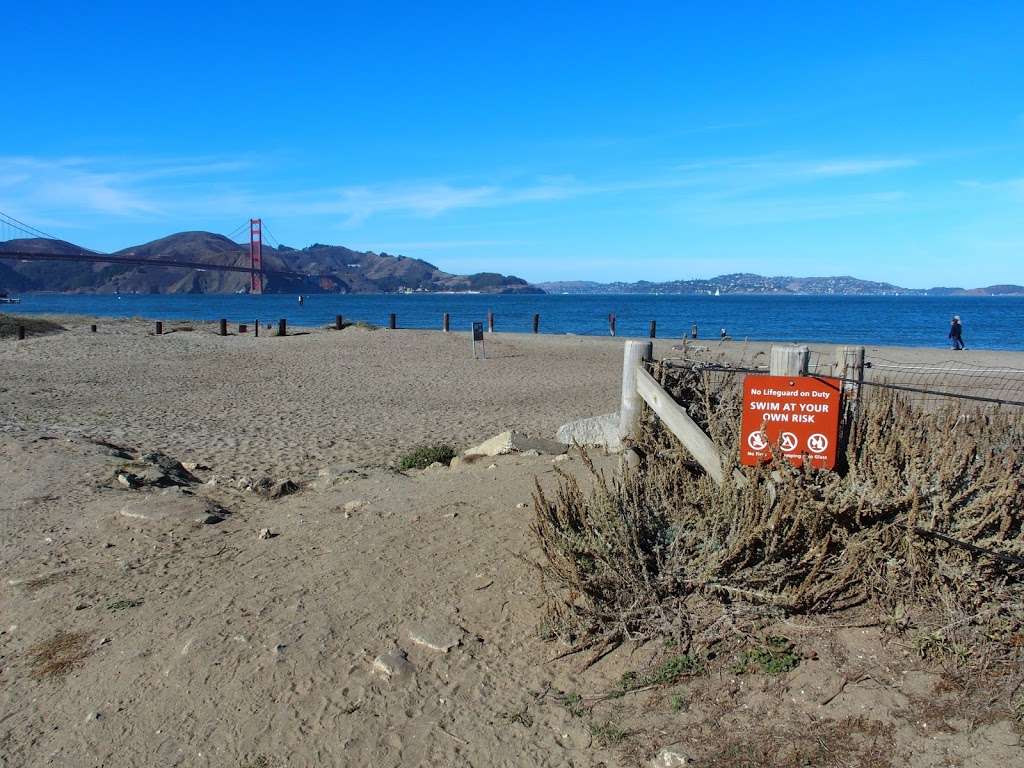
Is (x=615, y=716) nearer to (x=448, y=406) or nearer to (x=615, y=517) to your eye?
(x=615, y=517)

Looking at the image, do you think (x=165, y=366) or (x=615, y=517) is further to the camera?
(x=165, y=366)

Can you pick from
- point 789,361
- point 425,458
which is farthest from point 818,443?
point 425,458

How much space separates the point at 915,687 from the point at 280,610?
3.37 meters

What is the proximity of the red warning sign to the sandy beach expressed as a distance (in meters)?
0.96

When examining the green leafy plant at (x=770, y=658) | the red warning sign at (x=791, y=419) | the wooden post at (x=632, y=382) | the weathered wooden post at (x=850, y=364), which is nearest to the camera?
the green leafy plant at (x=770, y=658)

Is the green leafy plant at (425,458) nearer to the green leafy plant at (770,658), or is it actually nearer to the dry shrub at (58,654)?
the dry shrub at (58,654)

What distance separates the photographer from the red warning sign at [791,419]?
4.43 metres

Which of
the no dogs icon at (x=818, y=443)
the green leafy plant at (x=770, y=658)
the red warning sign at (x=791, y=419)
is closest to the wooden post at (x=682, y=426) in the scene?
the red warning sign at (x=791, y=419)

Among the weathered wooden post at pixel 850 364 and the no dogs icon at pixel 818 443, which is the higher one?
the weathered wooden post at pixel 850 364

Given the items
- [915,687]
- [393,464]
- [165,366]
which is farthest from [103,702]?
[165,366]

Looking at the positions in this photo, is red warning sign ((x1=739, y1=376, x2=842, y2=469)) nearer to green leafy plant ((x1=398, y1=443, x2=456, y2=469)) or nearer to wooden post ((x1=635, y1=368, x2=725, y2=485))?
wooden post ((x1=635, y1=368, x2=725, y2=485))

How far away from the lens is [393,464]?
379 inches

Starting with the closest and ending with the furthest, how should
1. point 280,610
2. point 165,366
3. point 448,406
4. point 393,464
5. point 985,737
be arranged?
1. point 985,737
2. point 280,610
3. point 393,464
4. point 448,406
5. point 165,366

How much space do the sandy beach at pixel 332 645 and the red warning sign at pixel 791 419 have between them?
3.14ft
